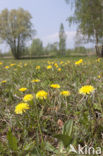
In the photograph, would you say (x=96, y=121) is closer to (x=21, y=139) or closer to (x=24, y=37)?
(x=21, y=139)

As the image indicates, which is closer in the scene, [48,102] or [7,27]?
[48,102]

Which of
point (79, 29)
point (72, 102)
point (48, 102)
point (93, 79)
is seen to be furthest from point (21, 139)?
point (79, 29)

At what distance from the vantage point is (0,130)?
39.8 inches

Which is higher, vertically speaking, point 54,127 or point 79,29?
point 79,29

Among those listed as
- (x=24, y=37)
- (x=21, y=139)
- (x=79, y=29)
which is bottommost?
(x=21, y=139)

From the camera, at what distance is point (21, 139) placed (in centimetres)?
92

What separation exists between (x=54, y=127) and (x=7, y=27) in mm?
26608

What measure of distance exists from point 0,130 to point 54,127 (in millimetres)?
407

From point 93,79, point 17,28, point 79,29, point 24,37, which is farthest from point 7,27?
point 93,79

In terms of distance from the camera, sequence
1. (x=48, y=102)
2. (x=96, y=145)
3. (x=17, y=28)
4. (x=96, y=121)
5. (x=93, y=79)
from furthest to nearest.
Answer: (x=17, y=28)
(x=93, y=79)
(x=48, y=102)
(x=96, y=121)
(x=96, y=145)

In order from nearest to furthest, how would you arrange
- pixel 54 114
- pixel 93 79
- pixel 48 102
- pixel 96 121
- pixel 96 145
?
pixel 96 145 → pixel 96 121 → pixel 54 114 → pixel 48 102 → pixel 93 79

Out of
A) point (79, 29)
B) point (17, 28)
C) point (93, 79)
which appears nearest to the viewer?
point (93, 79)

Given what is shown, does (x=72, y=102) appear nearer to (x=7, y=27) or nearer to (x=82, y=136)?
(x=82, y=136)

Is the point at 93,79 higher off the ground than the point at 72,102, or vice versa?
the point at 93,79
